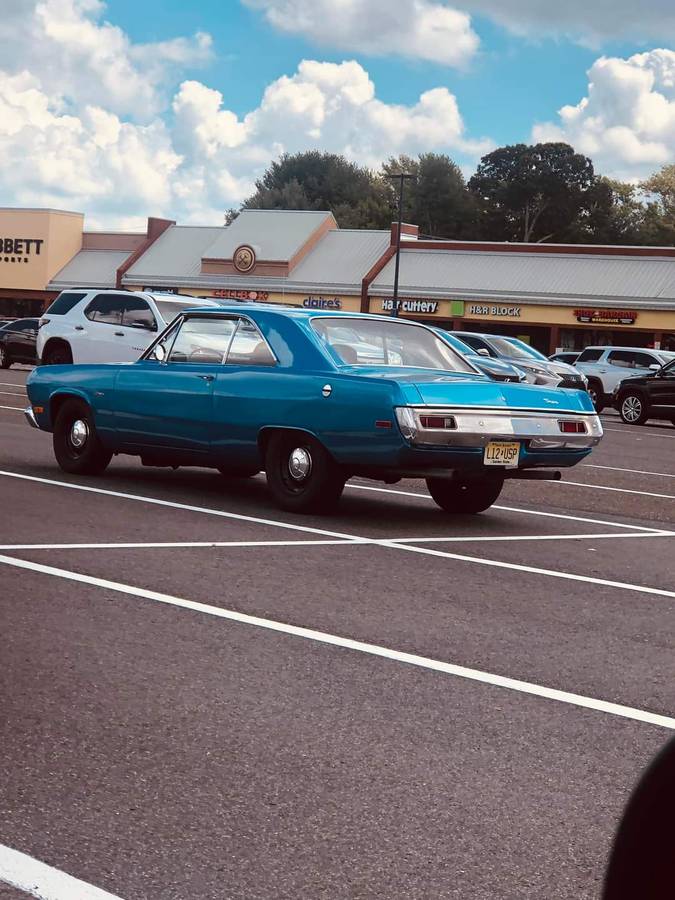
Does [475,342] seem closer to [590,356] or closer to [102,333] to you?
[590,356]

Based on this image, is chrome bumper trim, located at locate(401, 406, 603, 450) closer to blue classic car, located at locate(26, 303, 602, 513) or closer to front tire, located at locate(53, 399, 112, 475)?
blue classic car, located at locate(26, 303, 602, 513)

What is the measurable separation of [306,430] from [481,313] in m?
48.3

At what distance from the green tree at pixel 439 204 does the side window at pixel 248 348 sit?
301ft

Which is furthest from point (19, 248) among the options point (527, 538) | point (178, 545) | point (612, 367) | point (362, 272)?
point (178, 545)

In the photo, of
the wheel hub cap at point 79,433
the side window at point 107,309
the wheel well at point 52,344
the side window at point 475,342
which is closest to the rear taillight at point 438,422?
the wheel hub cap at point 79,433

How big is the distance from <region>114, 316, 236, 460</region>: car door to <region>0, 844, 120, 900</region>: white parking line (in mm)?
7834

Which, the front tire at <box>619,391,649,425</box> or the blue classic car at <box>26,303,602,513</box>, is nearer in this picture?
the blue classic car at <box>26,303,602,513</box>

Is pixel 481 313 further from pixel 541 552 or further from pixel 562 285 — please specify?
Answer: pixel 541 552

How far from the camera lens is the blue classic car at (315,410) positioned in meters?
10.1

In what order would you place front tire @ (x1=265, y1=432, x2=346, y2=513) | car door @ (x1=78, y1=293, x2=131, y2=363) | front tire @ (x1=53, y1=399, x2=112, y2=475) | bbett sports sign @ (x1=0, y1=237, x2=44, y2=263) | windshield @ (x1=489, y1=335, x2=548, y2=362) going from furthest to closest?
1. bbett sports sign @ (x1=0, y1=237, x2=44, y2=263)
2. windshield @ (x1=489, y1=335, x2=548, y2=362)
3. car door @ (x1=78, y1=293, x2=131, y2=363)
4. front tire @ (x1=53, y1=399, x2=112, y2=475)
5. front tire @ (x1=265, y1=432, x2=346, y2=513)

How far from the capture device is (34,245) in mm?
71375

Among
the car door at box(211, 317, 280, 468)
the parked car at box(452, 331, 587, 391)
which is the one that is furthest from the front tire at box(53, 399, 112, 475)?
the parked car at box(452, 331, 587, 391)

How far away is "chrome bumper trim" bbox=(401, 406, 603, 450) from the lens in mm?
9969

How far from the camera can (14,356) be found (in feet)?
128
